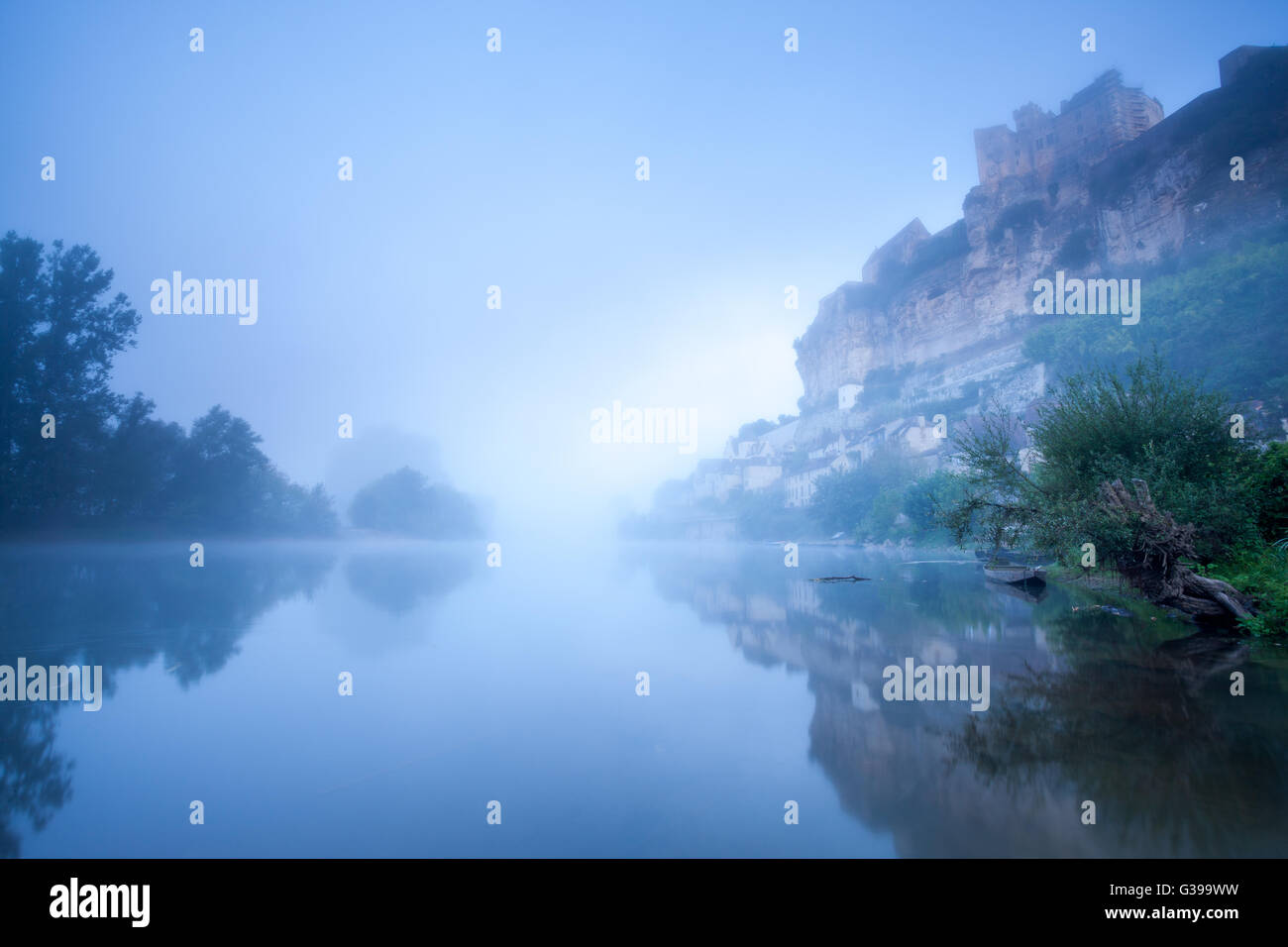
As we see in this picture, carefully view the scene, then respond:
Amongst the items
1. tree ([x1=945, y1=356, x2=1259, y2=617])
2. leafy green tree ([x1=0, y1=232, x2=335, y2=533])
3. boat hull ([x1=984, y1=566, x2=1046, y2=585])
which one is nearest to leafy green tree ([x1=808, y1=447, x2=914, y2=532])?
boat hull ([x1=984, y1=566, x2=1046, y2=585])

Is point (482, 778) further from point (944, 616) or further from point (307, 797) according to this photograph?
point (944, 616)

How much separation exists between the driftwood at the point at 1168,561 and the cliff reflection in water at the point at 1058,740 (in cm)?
72

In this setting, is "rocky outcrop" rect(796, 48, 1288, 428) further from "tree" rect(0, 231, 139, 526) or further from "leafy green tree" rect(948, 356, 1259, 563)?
"tree" rect(0, 231, 139, 526)

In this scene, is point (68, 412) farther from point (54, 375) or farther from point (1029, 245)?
point (1029, 245)

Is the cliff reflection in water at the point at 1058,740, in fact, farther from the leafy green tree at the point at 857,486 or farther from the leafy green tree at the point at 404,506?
the leafy green tree at the point at 404,506

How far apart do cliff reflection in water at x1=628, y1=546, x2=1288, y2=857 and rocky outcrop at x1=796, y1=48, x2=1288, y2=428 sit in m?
65.9

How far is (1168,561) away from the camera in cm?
1185

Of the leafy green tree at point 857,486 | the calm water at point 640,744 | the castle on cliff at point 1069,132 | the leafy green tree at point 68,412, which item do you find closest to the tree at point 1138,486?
the calm water at point 640,744

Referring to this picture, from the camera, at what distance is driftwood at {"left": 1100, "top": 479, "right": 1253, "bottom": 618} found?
36.9ft

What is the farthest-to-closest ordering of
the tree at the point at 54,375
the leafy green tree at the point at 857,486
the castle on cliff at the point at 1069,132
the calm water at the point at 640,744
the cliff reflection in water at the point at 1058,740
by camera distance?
the castle on cliff at the point at 1069,132
the leafy green tree at the point at 857,486
the tree at the point at 54,375
the calm water at the point at 640,744
the cliff reflection in water at the point at 1058,740

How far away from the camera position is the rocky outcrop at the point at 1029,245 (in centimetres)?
5447

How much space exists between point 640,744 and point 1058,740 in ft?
14.8
